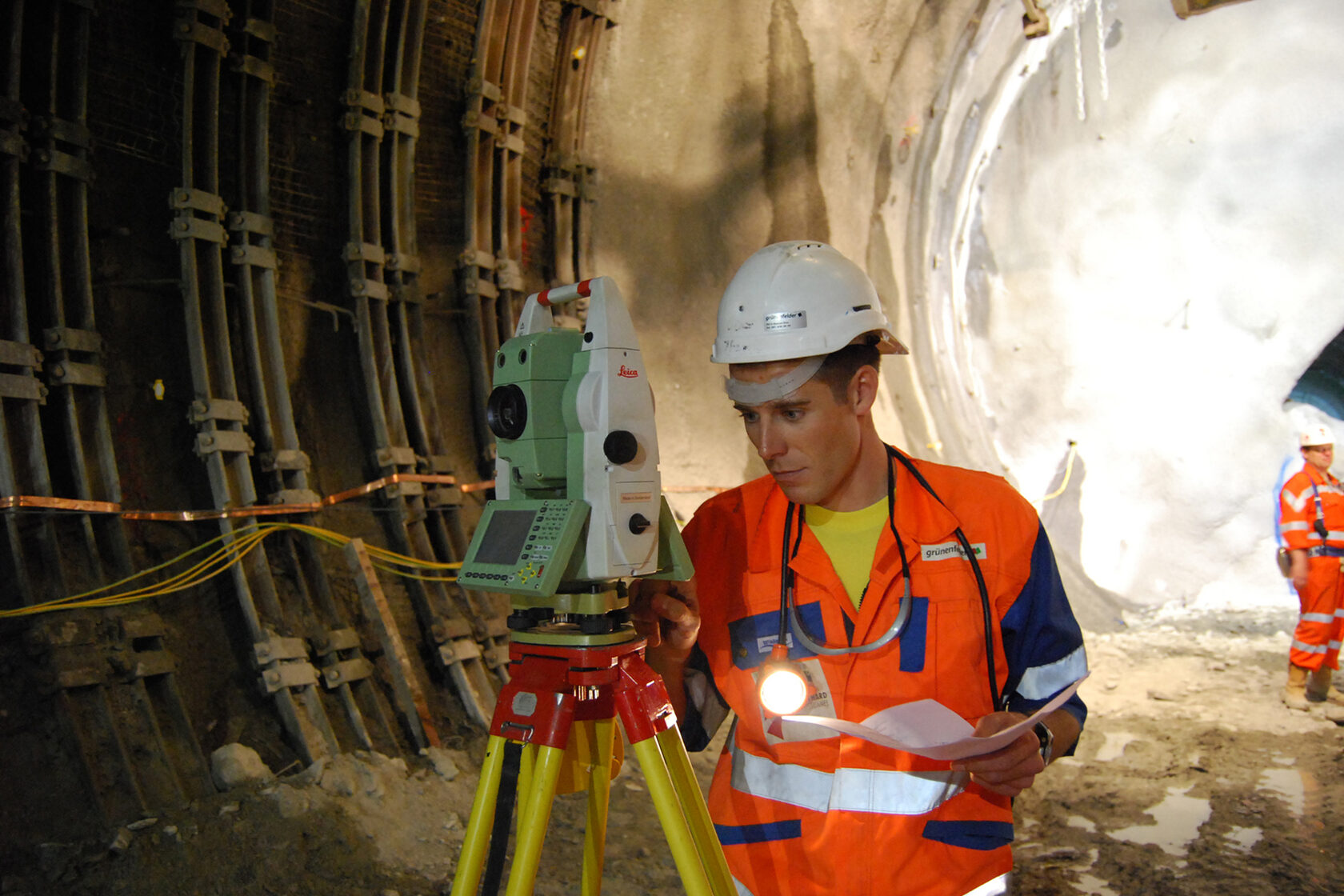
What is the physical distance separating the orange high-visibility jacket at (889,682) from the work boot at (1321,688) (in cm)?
572

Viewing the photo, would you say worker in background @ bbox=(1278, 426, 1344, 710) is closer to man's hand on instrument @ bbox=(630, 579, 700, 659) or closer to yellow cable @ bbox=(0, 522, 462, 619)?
yellow cable @ bbox=(0, 522, 462, 619)

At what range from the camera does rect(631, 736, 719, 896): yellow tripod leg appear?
144 cm

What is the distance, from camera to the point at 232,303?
402cm

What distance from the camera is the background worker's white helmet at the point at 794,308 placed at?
5.58 feet

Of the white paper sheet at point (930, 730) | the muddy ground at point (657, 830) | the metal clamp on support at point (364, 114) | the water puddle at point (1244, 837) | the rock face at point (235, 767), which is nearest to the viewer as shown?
the white paper sheet at point (930, 730)

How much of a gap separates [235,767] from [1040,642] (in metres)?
2.86

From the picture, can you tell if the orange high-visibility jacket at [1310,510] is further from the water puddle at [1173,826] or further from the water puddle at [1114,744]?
the water puddle at [1173,826]

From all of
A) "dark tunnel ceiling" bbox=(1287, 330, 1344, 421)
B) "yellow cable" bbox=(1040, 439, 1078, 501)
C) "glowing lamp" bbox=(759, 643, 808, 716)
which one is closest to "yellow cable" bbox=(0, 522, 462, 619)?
"glowing lamp" bbox=(759, 643, 808, 716)

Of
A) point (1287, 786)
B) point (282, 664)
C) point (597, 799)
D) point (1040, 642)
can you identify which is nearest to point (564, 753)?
point (597, 799)

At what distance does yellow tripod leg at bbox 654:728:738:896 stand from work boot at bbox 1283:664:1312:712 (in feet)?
19.6

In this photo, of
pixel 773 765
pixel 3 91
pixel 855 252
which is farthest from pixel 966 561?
pixel 855 252

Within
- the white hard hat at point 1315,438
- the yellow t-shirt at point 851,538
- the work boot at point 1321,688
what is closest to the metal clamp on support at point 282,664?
the yellow t-shirt at point 851,538

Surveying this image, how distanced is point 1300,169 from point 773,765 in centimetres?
993

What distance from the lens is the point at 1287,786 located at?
4.37m
